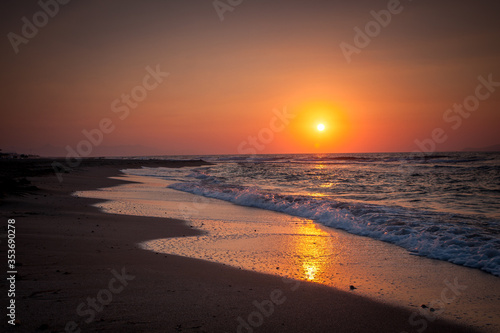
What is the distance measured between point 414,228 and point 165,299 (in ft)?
23.7

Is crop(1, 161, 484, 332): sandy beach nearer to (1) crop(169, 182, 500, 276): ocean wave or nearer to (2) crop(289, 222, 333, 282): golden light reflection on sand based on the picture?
(2) crop(289, 222, 333, 282): golden light reflection on sand

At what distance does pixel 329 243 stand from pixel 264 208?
637cm

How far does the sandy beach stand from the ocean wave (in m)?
3.32

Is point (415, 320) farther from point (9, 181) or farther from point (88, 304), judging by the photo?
point (9, 181)

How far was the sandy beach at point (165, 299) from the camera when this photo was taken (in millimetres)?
3432

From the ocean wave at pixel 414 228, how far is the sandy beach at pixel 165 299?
3.32 m

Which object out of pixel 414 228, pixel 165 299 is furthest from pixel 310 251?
pixel 165 299

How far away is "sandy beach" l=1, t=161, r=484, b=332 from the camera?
3432mm

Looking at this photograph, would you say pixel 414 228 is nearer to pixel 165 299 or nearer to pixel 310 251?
pixel 310 251

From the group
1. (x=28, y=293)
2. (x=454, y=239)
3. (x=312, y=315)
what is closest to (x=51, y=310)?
(x=28, y=293)

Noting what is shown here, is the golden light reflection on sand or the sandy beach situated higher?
the golden light reflection on sand

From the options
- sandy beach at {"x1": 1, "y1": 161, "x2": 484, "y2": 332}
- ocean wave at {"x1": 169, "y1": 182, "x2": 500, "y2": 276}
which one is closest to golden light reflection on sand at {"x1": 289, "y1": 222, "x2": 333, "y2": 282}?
sandy beach at {"x1": 1, "y1": 161, "x2": 484, "y2": 332}

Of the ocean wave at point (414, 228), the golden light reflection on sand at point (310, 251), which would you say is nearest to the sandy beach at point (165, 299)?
the golden light reflection on sand at point (310, 251)

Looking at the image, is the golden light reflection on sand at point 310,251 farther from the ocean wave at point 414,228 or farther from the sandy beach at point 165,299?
the ocean wave at point 414,228
